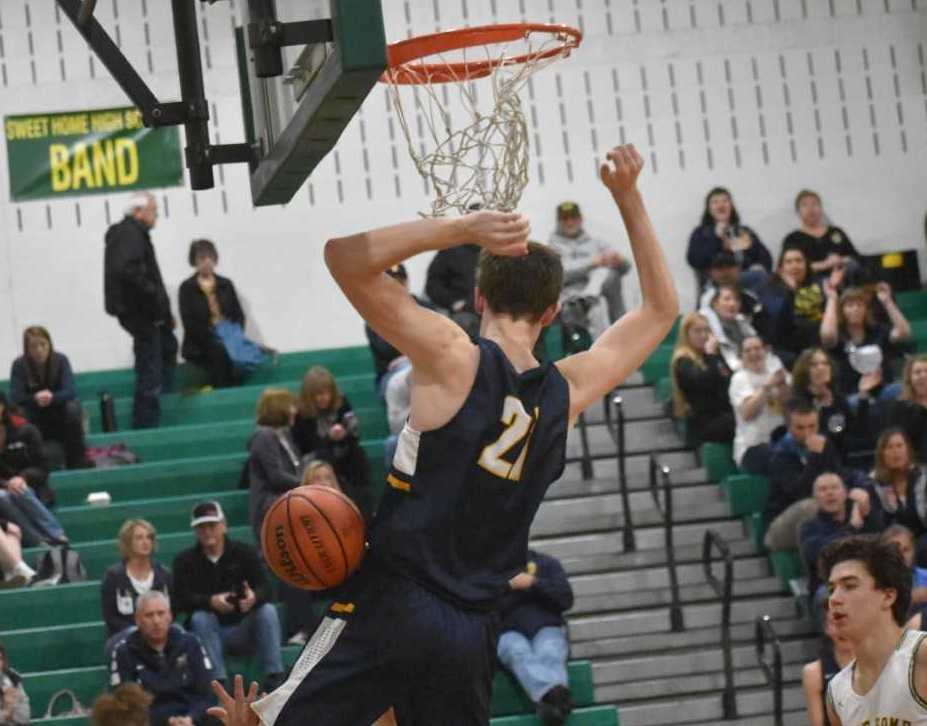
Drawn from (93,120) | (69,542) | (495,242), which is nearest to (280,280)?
(93,120)

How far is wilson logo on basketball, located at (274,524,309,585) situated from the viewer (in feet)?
18.4

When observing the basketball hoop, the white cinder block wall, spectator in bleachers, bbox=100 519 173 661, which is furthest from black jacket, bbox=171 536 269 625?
the white cinder block wall

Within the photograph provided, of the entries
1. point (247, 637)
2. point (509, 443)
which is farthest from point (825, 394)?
point (509, 443)

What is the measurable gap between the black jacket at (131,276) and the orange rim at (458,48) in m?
7.23

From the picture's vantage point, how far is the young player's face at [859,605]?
6488 mm

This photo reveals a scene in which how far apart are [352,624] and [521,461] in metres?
0.69

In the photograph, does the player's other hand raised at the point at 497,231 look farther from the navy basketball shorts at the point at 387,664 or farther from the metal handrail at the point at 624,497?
the metal handrail at the point at 624,497

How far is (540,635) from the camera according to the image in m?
10.8

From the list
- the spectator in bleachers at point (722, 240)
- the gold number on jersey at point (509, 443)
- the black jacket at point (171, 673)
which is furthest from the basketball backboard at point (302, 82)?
the spectator in bleachers at point (722, 240)

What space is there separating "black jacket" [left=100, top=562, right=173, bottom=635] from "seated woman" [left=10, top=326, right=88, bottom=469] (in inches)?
104

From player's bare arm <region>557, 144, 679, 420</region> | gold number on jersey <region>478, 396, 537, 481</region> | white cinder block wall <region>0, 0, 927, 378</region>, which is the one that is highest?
white cinder block wall <region>0, 0, 927, 378</region>

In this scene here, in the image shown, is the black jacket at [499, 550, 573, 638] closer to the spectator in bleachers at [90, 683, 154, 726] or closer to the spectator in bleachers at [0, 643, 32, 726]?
the spectator in bleachers at [90, 683, 154, 726]

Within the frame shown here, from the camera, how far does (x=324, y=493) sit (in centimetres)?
580

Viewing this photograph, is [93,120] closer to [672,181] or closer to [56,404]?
[56,404]
